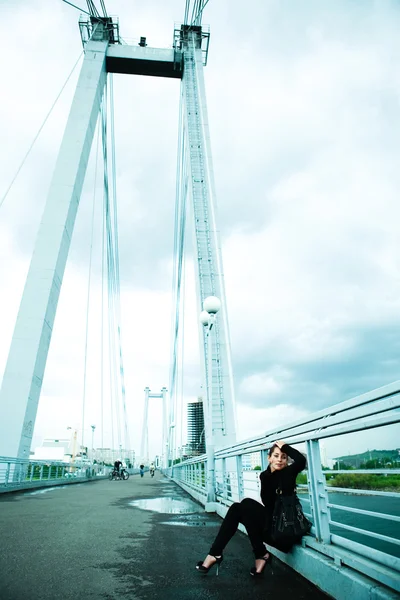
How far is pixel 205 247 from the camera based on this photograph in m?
15.0

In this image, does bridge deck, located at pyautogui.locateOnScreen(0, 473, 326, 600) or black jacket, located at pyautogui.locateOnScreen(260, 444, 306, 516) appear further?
black jacket, located at pyautogui.locateOnScreen(260, 444, 306, 516)

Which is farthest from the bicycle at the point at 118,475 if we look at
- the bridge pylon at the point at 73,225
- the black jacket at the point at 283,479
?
the black jacket at the point at 283,479

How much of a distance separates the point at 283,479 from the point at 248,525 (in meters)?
0.42

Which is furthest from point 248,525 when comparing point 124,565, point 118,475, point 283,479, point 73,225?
point 118,475

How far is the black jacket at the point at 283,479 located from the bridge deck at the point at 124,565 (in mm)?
485

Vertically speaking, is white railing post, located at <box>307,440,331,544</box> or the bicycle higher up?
the bicycle

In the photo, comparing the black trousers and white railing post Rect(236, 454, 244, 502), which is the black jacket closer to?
the black trousers

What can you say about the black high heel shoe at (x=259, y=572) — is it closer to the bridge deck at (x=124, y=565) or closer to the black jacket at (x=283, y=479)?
the bridge deck at (x=124, y=565)

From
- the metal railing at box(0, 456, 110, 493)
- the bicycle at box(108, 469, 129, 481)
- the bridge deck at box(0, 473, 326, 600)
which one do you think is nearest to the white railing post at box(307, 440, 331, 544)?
the bridge deck at box(0, 473, 326, 600)

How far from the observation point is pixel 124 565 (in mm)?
3023

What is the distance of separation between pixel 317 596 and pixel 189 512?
4825 mm

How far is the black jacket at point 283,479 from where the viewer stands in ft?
8.87

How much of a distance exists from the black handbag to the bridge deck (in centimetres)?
26

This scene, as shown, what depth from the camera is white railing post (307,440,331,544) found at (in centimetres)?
261
